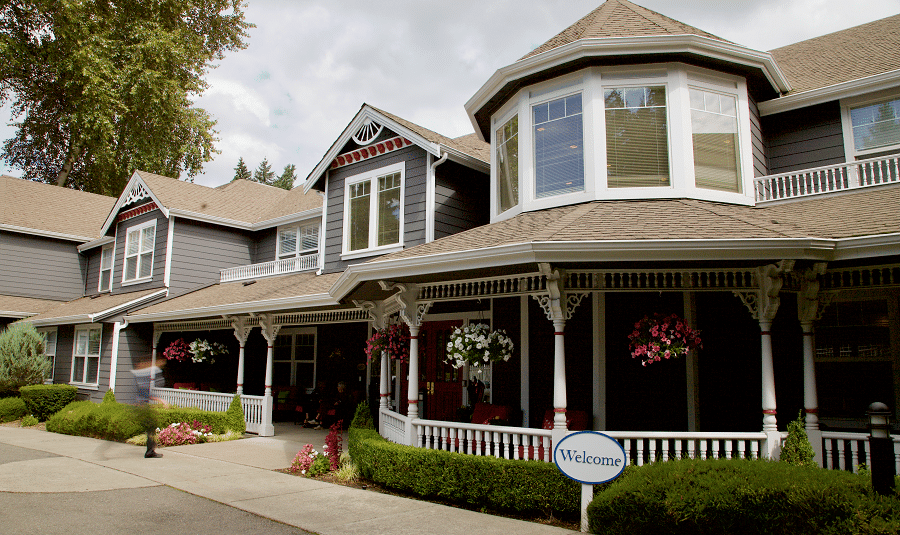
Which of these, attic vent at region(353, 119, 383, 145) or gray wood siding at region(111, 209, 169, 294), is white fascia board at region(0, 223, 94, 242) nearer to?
gray wood siding at region(111, 209, 169, 294)

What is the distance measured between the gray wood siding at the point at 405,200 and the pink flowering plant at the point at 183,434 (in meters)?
4.36

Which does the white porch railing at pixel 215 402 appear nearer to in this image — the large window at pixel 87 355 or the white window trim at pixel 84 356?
the white window trim at pixel 84 356

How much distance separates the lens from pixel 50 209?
Answer: 2295cm

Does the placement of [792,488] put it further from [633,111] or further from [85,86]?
[85,86]

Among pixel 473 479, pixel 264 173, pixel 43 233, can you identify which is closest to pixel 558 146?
pixel 473 479

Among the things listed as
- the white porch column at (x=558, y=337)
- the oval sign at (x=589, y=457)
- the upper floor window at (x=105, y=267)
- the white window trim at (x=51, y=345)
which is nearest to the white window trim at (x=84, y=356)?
the white window trim at (x=51, y=345)

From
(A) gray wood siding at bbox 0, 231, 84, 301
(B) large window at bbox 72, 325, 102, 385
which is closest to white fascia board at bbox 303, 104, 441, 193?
(B) large window at bbox 72, 325, 102, 385

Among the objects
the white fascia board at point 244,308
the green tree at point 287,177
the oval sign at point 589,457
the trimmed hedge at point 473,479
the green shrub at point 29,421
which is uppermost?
the green tree at point 287,177

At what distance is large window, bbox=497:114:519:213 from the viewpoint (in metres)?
10.1

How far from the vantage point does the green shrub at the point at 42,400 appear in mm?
17092

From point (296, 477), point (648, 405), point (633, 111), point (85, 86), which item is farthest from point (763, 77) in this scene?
point (85, 86)

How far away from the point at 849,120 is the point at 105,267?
2210 centimetres

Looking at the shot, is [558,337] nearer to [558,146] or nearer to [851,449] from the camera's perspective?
[851,449]

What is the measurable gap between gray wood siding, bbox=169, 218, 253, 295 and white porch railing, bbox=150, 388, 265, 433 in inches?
130
